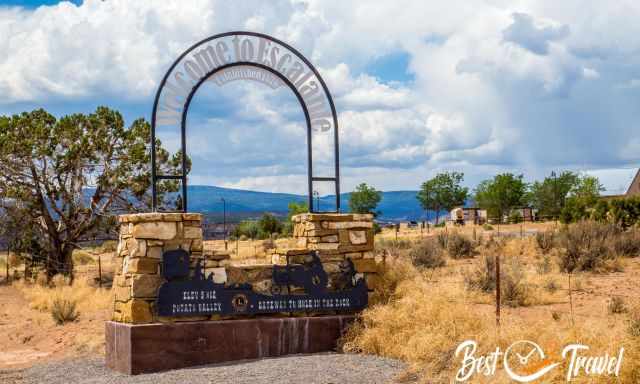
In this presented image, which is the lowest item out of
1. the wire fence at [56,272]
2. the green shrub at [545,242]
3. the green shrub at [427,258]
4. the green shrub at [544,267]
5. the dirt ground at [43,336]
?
the dirt ground at [43,336]

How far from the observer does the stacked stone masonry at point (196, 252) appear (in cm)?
993

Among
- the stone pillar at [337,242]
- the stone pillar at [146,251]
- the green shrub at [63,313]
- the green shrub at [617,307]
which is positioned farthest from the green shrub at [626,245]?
the stone pillar at [146,251]

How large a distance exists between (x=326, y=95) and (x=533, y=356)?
543 centimetres

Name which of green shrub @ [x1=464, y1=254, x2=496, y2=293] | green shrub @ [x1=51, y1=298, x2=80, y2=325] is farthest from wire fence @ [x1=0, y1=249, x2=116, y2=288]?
green shrub @ [x1=464, y1=254, x2=496, y2=293]

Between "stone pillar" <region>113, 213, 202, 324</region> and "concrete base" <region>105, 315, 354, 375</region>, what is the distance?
24 centimetres

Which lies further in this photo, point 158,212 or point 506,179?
point 506,179

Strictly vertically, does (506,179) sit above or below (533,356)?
above

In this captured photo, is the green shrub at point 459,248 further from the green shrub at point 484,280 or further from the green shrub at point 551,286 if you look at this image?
the green shrub at point 551,286

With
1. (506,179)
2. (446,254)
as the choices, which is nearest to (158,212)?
(446,254)

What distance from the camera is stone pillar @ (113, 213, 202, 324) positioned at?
9891 millimetres

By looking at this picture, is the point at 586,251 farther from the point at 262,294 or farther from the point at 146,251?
the point at 146,251

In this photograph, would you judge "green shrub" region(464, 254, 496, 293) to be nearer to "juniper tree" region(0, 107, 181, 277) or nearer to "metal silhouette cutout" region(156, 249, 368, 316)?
"metal silhouette cutout" region(156, 249, 368, 316)

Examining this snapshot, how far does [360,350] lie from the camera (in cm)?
1032

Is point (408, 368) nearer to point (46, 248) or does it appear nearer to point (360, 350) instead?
point (360, 350)
